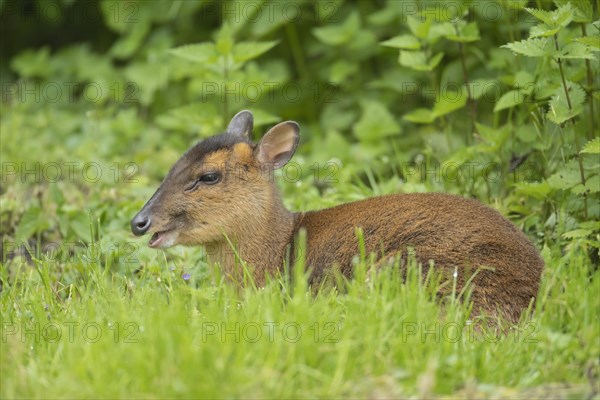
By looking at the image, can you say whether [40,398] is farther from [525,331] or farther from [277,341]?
[525,331]

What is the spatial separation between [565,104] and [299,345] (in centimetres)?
261

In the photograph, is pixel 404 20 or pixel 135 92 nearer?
pixel 404 20

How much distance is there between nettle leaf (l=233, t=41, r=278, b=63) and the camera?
6961mm

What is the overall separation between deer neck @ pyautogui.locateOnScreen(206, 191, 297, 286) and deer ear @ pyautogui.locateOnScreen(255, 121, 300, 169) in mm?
320

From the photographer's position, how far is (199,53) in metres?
7.00

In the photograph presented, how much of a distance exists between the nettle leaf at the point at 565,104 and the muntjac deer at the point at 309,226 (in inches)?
29.5

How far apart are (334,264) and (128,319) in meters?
1.28

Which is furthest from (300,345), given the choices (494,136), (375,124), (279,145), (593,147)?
(375,124)

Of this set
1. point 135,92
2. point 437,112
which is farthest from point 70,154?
point 437,112

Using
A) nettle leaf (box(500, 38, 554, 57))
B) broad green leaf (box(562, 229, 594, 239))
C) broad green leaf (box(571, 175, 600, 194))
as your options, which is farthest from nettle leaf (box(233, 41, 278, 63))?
broad green leaf (box(562, 229, 594, 239))

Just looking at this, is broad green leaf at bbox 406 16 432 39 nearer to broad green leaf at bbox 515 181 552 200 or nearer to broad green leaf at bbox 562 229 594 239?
broad green leaf at bbox 515 181 552 200

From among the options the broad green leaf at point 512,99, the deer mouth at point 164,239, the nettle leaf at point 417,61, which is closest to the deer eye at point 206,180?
the deer mouth at point 164,239

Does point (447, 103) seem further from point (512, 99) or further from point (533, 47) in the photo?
point (533, 47)

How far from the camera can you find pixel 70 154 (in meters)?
8.78
